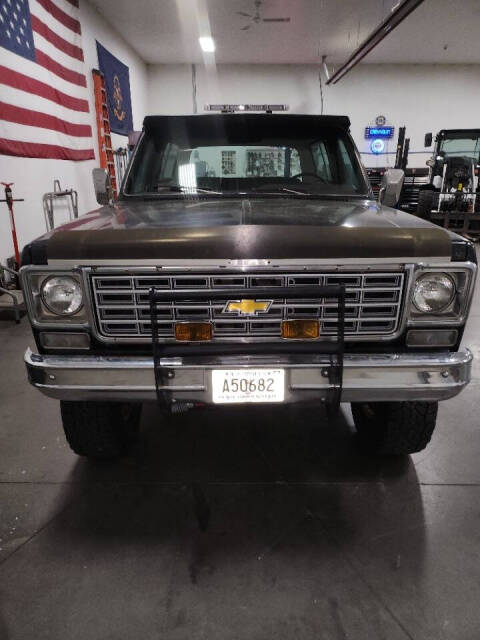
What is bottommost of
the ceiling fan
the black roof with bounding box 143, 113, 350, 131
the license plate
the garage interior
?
the garage interior

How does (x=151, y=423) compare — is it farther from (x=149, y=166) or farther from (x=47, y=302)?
(x=149, y=166)

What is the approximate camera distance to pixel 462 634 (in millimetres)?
1409

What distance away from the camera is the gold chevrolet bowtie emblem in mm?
1605

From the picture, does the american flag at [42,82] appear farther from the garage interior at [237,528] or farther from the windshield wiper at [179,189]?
the windshield wiper at [179,189]

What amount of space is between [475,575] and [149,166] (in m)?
2.68

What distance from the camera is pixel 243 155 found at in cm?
271

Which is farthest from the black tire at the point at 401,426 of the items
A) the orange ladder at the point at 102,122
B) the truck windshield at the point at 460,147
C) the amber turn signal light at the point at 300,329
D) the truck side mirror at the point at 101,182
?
the truck windshield at the point at 460,147

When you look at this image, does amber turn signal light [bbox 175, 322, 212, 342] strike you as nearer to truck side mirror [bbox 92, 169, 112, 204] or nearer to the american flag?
truck side mirror [bbox 92, 169, 112, 204]

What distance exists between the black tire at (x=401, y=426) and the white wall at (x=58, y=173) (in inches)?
196

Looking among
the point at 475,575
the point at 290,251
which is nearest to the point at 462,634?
the point at 475,575

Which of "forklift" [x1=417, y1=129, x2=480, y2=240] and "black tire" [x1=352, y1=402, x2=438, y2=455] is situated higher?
"forklift" [x1=417, y1=129, x2=480, y2=240]

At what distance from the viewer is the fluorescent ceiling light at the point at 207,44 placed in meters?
10.8

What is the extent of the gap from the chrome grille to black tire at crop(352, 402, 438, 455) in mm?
563

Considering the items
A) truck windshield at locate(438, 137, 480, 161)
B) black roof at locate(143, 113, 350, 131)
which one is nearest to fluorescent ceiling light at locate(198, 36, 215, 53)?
truck windshield at locate(438, 137, 480, 161)
